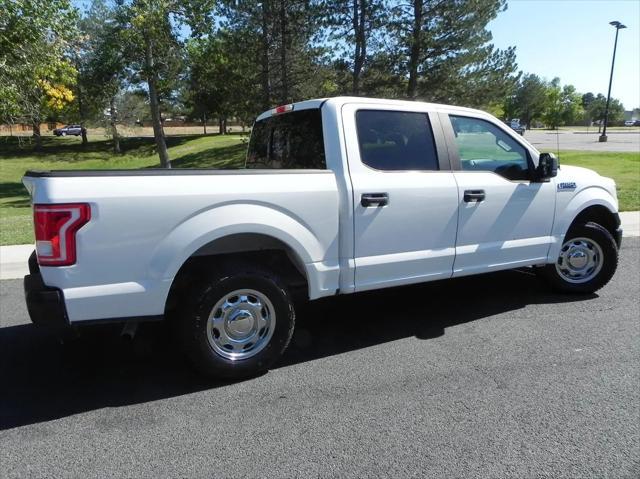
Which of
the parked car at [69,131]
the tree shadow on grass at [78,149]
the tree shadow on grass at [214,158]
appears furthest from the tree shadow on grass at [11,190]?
the parked car at [69,131]

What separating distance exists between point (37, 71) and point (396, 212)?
40.0 feet

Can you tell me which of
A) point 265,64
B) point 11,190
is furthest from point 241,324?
point 11,190

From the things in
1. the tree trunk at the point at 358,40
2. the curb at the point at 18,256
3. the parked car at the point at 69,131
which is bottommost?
the curb at the point at 18,256

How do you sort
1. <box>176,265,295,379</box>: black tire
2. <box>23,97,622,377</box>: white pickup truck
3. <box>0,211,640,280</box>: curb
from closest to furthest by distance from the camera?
<box>23,97,622,377</box>: white pickup truck
<box>176,265,295,379</box>: black tire
<box>0,211,640,280</box>: curb

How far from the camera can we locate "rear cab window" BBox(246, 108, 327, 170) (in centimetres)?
408

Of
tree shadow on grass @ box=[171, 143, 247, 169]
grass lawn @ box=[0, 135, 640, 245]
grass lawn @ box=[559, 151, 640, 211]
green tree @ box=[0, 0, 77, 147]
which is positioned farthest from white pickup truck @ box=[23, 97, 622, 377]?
tree shadow on grass @ box=[171, 143, 247, 169]

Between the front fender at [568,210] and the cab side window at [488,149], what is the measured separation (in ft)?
1.79

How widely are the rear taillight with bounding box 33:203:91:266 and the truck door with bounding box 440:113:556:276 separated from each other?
2.95 meters

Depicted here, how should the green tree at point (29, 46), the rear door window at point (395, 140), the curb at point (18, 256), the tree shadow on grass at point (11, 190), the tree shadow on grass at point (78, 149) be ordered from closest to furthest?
the rear door window at point (395, 140), the curb at point (18, 256), the green tree at point (29, 46), the tree shadow on grass at point (11, 190), the tree shadow on grass at point (78, 149)

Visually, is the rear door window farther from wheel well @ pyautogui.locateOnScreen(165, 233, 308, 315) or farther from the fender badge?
the fender badge

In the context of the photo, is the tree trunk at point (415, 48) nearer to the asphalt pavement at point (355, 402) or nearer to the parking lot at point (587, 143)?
the parking lot at point (587, 143)

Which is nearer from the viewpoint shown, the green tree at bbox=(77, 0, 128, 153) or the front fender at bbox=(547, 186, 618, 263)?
the front fender at bbox=(547, 186, 618, 263)

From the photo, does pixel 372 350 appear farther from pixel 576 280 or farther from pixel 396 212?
pixel 576 280

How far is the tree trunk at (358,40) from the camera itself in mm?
19469
